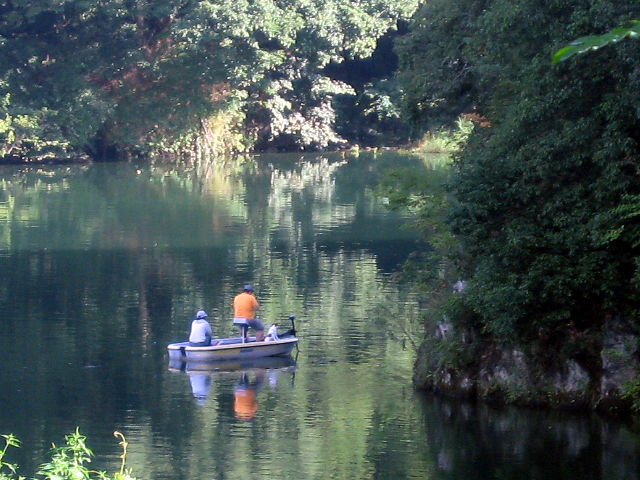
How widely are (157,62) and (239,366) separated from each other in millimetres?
41590

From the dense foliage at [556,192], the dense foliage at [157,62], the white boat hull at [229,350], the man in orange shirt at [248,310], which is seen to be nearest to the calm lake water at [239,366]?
the white boat hull at [229,350]

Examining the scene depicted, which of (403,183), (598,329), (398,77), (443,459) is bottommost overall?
(443,459)

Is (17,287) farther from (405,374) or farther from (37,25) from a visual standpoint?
(37,25)

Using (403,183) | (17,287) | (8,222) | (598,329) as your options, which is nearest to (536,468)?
(598,329)

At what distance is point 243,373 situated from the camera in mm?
17781

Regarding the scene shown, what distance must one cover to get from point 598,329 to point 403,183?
5830 mm

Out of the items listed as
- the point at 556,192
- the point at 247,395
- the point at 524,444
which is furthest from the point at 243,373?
the point at 556,192

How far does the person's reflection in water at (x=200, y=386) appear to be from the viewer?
16141 millimetres

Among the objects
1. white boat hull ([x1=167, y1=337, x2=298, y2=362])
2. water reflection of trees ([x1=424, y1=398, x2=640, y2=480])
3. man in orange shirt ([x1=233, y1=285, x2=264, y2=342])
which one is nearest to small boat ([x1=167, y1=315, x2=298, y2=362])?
white boat hull ([x1=167, y1=337, x2=298, y2=362])

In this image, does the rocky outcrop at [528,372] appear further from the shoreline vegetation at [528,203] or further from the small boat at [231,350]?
the small boat at [231,350]

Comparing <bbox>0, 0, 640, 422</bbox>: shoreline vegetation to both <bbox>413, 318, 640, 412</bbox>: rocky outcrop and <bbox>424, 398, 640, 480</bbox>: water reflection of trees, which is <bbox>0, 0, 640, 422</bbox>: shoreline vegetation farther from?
<bbox>424, 398, 640, 480</bbox>: water reflection of trees

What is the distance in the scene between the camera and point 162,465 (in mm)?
12906

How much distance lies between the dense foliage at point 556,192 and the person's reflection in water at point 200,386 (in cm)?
388

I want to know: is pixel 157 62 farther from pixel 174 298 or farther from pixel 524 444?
pixel 524 444
